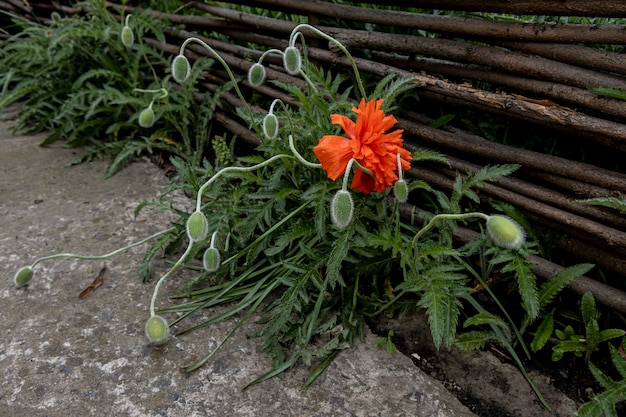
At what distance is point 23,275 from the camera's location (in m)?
1.81

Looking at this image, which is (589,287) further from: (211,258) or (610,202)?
(211,258)

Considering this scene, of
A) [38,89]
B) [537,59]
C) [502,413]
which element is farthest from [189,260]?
[38,89]

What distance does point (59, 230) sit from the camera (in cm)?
217

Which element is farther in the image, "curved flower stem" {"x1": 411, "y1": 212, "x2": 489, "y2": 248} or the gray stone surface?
the gray stone surface

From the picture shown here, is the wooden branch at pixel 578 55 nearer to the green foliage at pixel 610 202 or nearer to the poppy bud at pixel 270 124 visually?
the green foliage at pixel 610 202

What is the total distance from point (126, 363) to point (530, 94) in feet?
4.86

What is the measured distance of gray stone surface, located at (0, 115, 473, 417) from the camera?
1.47m

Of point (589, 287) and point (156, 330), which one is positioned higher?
point (589, 287)

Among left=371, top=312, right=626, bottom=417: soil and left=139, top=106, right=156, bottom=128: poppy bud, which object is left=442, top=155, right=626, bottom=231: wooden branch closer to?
left=371, top=312, right=626, bottom=417: soil

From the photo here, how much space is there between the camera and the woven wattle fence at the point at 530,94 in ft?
5.22


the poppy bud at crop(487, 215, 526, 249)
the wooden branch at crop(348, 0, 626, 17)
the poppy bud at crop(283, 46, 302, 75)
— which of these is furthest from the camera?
the poppy bud at crop(283, 46, 302, 75)

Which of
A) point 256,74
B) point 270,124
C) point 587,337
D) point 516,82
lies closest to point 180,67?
point 256,74

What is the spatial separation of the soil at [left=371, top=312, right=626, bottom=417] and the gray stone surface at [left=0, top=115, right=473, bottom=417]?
0.19ft

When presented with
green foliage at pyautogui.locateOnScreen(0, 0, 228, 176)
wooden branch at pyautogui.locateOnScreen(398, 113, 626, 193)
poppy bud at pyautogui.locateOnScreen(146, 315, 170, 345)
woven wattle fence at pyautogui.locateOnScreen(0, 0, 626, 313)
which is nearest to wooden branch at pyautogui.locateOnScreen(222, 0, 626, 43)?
woven wattle fence at pyautogui.locateOnScreen(0, 0, 626, 313)
